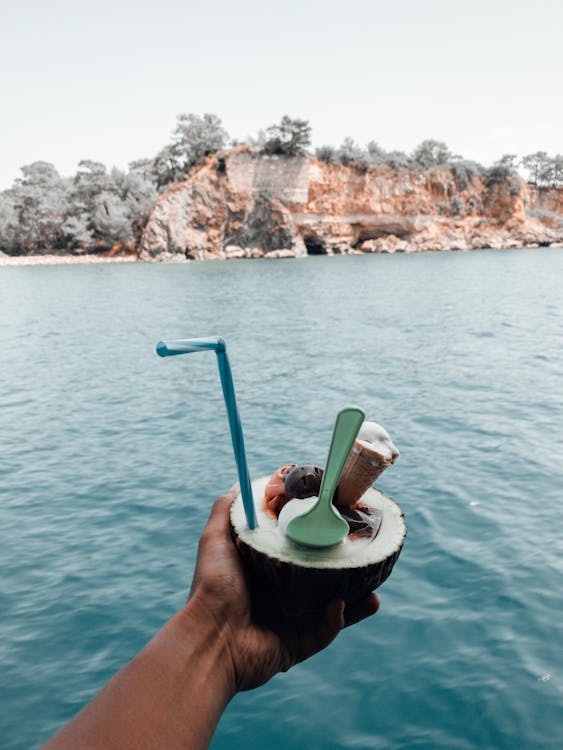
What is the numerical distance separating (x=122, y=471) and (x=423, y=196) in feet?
209

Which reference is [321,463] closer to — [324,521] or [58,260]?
[324,521]

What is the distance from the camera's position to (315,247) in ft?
208

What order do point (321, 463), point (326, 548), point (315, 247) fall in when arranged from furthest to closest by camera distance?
point (315, 247)
point (321, 463)
point (326, 548)

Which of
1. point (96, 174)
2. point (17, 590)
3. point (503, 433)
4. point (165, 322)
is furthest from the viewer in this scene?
point (96, 174)

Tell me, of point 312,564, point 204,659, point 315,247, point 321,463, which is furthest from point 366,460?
point 315,247

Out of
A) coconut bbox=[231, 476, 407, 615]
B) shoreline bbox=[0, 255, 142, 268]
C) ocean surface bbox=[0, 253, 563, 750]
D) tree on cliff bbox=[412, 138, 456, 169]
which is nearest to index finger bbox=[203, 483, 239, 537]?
coconut bbox=[231, 476, 407, 615]

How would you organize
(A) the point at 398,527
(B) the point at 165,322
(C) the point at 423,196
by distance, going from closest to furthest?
(A) the point at 398,527
(B) the point at 165,322
(C) the point at 423,196

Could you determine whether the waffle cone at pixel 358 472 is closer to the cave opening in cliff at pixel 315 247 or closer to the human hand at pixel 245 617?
the human hand at pixel 245 617

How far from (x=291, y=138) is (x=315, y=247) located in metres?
11.1

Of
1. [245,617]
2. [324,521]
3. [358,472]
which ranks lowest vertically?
[245,617]

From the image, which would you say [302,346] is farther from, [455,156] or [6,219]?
[455,156]

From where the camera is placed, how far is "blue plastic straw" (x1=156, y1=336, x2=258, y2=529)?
1395mm

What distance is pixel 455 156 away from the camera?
70.2m

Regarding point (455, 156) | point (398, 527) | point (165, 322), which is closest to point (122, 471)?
point (398, 527)
